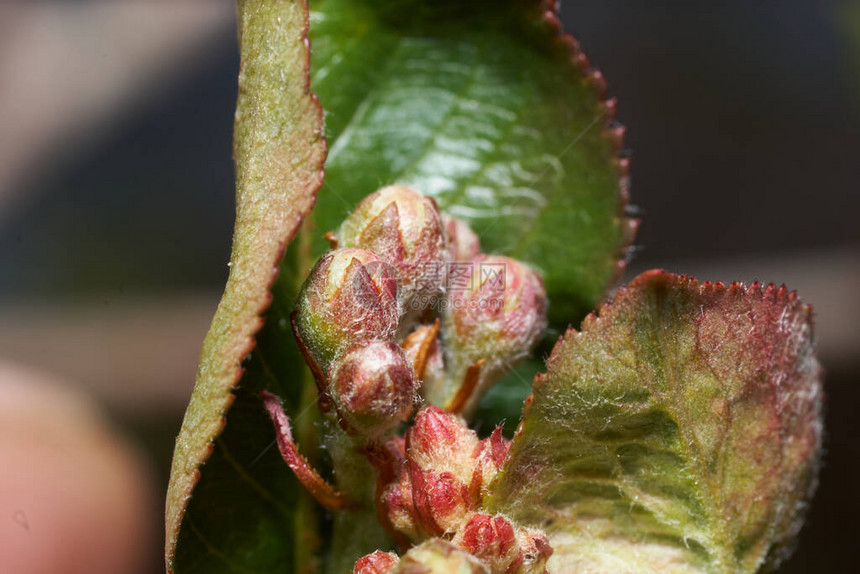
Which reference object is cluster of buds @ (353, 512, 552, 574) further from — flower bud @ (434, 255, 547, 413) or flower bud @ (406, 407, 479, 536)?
flower bud @ (434, 255, 547, 413)

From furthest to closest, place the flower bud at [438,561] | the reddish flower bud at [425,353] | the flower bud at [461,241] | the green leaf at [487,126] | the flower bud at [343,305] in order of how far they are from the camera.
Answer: the green leaf at [487,126] → the flower bud at [461,241] → the reddish flower bud at [425,353] → the flower bud at [343,305] → the flower bud at [438,561]

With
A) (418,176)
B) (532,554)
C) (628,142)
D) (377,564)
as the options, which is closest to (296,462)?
(377,564)

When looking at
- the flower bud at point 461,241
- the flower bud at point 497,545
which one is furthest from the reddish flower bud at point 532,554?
the flower bud at point 461,241

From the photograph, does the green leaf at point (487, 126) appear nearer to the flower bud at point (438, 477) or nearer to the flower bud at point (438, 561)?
the flower bud at point (438, 477)

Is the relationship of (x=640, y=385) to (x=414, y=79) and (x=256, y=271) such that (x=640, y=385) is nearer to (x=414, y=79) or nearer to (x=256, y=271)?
(x=256, y=271)

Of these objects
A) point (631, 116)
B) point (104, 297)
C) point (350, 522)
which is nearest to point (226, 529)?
point (350, 522)

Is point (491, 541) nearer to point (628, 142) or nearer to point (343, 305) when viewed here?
point (343, 305)

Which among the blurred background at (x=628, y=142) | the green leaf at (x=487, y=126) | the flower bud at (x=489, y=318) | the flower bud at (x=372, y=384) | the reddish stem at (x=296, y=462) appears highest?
the blurred background at (x=628, y=142)

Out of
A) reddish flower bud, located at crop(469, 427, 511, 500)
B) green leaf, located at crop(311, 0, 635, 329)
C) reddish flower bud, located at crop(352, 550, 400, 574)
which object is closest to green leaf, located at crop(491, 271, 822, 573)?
reddish flower bud, located at crop(469, 427, 511, 500)
